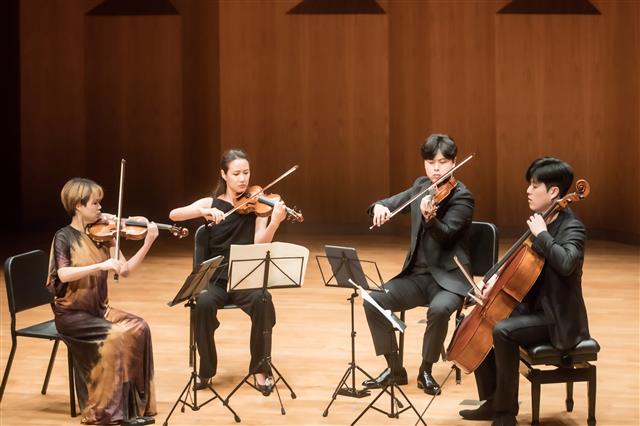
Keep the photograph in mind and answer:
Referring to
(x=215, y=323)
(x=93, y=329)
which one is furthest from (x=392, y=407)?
(x=93, y=329)

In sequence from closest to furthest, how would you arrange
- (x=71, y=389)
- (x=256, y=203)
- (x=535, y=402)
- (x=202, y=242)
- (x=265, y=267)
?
(x=535, y=402)
(x=71, y=389)
(x=265, y=267)
(x=256, y=203)
(x=202, y=242)

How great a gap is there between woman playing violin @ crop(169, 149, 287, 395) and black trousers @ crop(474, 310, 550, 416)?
1226mm

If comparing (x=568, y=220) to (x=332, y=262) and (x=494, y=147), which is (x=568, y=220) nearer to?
(x=332, y=262)

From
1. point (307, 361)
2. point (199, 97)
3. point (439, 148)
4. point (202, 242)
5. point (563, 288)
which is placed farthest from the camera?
point (199, 97)

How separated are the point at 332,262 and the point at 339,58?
20.3ft

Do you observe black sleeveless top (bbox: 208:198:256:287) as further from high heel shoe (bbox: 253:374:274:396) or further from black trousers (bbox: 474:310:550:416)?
black trousers (bbox: 474:310:550:416)

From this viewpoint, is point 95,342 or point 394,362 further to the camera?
point 394,362

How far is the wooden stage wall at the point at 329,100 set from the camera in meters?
10.2

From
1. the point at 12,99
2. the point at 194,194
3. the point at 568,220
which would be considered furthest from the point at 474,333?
the point at 12,99

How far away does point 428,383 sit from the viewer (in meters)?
5.07

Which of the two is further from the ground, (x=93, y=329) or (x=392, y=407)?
(x=93, y=329)

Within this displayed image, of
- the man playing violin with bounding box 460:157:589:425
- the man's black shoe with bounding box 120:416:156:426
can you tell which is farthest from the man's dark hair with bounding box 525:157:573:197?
the man's black shoe with bounding box 120:416:156:426

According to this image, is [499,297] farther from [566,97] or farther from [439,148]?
[566,97]

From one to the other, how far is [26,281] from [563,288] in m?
2.51
